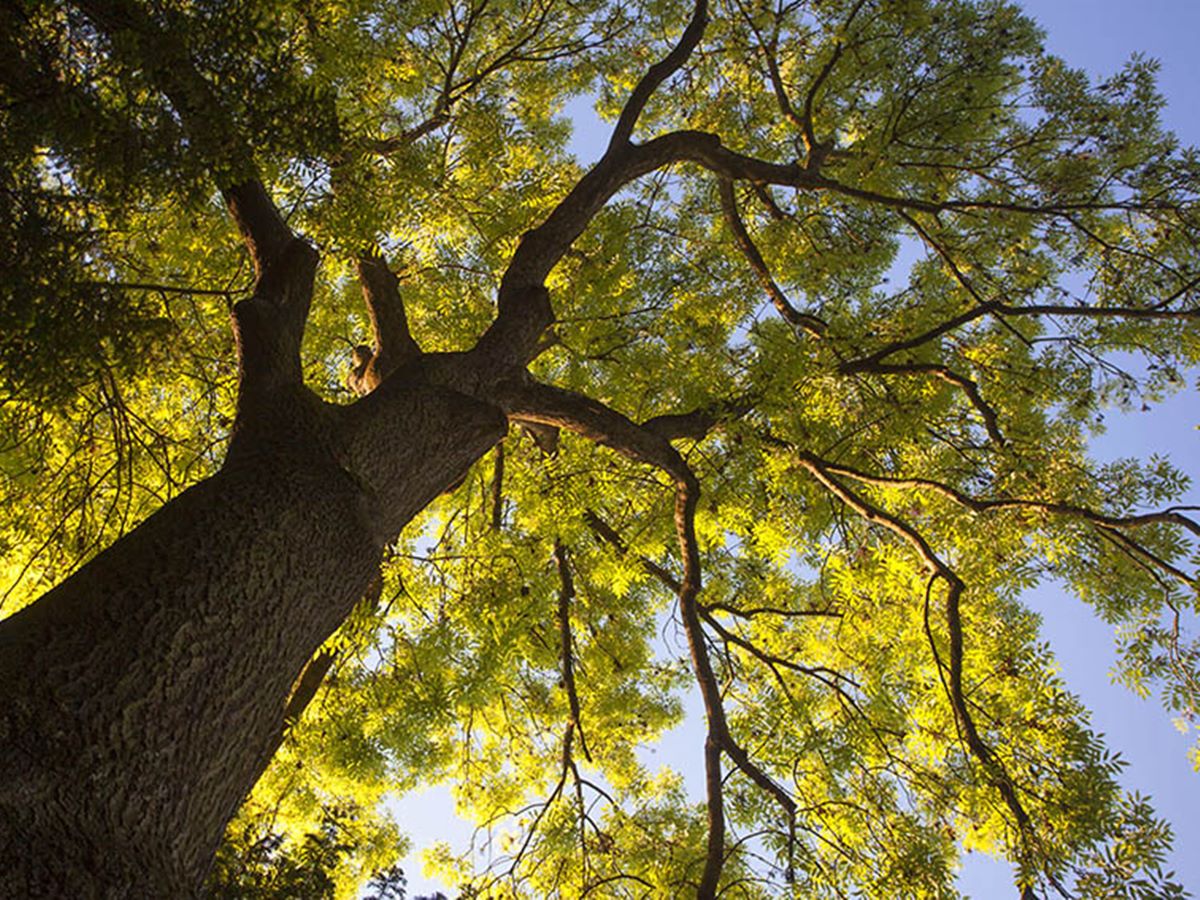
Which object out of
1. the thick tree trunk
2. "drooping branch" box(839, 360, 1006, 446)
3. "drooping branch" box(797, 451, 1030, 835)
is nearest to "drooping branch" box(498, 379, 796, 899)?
"drooping branch" box(797, 451, 1030, 835)

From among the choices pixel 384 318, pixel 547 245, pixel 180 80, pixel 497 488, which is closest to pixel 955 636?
pixel 547 245

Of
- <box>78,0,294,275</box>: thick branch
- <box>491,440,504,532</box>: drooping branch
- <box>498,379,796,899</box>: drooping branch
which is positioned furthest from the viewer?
<box>491,440,504,532</box>: drooping branch

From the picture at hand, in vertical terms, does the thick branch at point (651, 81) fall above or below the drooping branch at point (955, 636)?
above

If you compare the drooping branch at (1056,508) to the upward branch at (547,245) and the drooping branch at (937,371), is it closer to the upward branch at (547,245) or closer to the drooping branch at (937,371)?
the drooping branch at (937,371)

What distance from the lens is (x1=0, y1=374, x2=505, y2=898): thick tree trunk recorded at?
144cm

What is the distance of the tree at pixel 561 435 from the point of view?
197cm

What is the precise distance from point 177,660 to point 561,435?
3.79 meters

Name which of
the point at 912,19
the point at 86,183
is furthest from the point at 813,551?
the point at 86,183

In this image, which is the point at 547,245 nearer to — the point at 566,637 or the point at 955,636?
the point at 566,637

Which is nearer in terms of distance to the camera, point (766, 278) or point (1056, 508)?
point (1056, 508)

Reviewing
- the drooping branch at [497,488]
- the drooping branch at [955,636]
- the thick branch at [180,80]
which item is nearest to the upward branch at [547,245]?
the thick branch at [180,80]

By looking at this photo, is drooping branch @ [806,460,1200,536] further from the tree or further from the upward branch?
the upward branch

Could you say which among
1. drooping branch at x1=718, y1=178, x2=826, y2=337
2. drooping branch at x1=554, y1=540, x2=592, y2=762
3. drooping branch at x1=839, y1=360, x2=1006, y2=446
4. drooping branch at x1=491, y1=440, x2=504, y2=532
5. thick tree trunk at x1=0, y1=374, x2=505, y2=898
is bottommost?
thick tree trunk at x1=0, y1=374, x2=505, y2=898

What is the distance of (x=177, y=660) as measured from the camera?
5.64 feet
